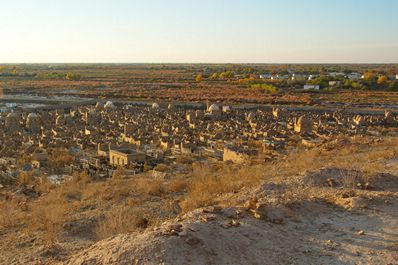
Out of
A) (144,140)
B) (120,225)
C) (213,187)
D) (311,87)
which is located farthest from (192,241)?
(311,87)

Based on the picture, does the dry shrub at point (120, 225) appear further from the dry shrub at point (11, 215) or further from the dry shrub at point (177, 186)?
the dry shrub at point (177, 186)

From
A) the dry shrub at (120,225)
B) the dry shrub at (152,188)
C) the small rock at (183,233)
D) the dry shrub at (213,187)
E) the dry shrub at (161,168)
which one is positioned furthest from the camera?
the dry shrub at (161,168)

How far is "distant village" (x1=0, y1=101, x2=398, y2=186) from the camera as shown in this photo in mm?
16578

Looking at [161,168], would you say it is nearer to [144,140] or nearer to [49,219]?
[49,219]

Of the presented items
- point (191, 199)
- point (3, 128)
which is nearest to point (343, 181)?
point (191, 199)

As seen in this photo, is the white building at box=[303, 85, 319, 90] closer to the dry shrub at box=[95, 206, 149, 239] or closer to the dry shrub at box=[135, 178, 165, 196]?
the dry shrub at box=[135, 178, 165, 196]

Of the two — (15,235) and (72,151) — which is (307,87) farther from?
(15,235)

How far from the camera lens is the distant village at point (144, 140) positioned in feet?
54.4

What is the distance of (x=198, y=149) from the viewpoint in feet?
65.2

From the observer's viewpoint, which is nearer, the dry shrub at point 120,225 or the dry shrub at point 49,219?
the dry shrub at point 120,225

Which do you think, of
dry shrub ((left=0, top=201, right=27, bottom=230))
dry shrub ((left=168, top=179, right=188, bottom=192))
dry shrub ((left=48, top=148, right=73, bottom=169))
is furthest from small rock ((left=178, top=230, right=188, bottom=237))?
dry shrub ((left=48, top=148, right=73, bottom=169))

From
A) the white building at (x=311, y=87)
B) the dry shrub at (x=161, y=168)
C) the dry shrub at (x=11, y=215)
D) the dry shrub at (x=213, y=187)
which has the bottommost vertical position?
the white building at (x=311, y=87)

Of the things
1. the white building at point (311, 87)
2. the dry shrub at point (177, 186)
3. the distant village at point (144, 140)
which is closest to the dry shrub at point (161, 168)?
the distant village at point (144, 140)

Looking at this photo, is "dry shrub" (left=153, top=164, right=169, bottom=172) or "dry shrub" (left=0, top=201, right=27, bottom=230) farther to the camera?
"dry shrub" (left=153, top=164, right=169, bottom=172)
